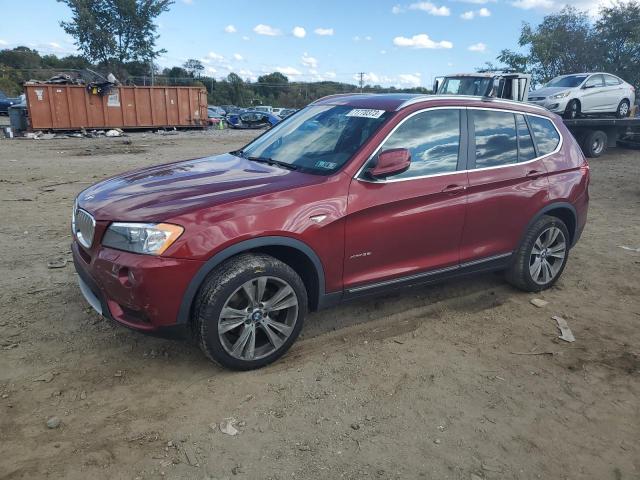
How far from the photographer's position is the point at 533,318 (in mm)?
4348

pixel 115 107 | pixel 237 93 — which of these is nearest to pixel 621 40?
pixel 115 107

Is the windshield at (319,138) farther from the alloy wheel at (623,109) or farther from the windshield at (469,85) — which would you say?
the alloy wheel at (623,109)

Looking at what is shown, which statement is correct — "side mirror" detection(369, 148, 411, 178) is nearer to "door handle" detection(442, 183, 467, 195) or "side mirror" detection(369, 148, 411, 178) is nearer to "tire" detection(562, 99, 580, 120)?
"door handle" detection(442, 183, 467, 195)

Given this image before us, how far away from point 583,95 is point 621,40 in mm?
21643

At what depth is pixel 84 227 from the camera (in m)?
3.36

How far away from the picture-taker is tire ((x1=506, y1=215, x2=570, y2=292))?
462 centimetres

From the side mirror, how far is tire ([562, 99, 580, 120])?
13.5m

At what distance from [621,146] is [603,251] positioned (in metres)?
13.6

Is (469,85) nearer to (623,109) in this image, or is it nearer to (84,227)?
(623,109)

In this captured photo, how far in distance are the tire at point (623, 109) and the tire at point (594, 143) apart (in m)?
1.62

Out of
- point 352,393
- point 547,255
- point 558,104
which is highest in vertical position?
point 558,104

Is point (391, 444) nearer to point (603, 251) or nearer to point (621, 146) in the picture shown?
point (603, 251)

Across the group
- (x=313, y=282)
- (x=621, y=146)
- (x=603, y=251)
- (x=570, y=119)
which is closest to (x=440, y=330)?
(x=313, y=282)

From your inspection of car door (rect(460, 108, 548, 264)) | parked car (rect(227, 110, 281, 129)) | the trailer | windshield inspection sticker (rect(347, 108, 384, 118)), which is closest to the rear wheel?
the trailer
